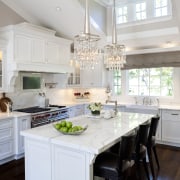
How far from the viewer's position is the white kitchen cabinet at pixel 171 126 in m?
4.70

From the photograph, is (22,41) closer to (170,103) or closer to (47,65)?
(47,65)

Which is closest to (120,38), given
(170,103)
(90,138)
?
(170,103)

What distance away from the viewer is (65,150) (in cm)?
234

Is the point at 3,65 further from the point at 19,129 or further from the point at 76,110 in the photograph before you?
the point at 76,110

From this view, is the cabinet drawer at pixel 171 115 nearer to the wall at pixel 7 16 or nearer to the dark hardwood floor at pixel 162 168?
the dark hardwood floor at pixel 162 168

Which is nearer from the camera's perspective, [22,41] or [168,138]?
[22,41]

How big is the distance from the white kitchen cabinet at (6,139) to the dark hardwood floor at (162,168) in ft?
0.52

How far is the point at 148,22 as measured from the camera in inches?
182

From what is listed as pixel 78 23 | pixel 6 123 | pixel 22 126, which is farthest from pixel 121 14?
pixel 6 123

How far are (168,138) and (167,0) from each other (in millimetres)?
3034

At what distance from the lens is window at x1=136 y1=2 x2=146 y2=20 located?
4570 mm

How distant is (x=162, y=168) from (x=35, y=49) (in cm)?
347

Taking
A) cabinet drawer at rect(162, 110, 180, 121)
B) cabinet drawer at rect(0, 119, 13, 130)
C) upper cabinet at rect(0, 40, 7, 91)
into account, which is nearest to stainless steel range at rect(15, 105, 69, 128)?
cabinet drawer at rect(0, 119, 13, 130)

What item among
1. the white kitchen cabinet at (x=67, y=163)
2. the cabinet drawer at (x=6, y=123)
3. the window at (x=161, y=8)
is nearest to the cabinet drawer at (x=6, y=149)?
the cabinet drawer at (x=6, y=123)
